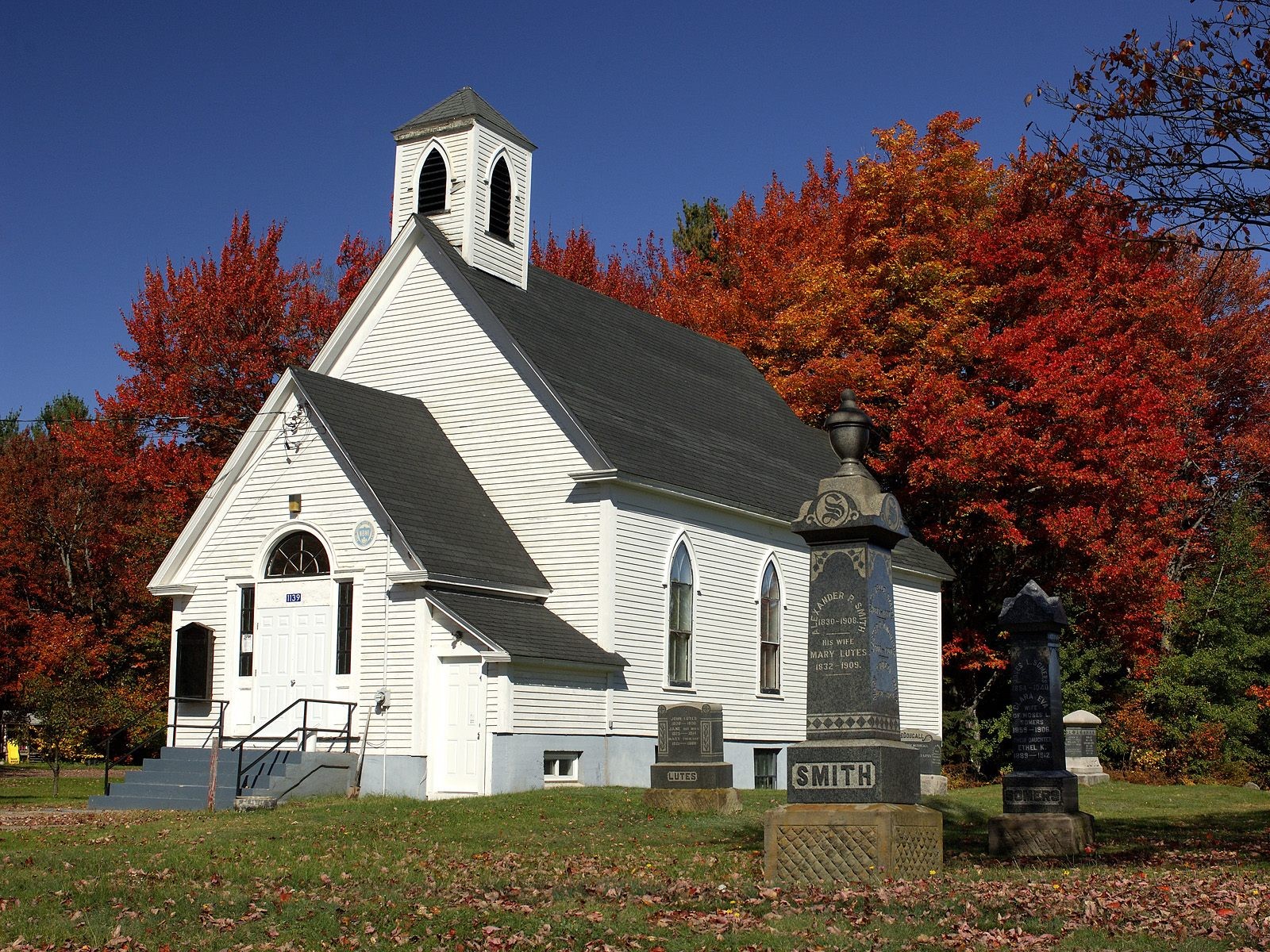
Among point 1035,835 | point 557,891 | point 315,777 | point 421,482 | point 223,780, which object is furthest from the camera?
point 421,482

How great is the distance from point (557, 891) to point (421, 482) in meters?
12.9

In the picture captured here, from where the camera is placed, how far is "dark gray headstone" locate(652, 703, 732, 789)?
19.9m

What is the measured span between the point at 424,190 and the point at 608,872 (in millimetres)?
18308

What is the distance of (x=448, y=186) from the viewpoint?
2742 cm

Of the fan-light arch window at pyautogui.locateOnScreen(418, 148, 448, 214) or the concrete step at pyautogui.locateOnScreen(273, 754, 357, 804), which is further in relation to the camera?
the fan-light arch window at pyautogui.locateOnScreen(418, 148, 448, 214)

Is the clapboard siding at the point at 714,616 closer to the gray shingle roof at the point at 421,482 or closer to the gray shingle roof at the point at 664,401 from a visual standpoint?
the gray shingle roof at the point at 664,401

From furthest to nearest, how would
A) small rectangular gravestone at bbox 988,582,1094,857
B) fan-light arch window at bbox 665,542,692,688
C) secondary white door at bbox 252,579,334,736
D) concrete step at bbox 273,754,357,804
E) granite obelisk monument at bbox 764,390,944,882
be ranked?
fan-light arch window at bbox 665,542,692,688
secondary white door at bbox 252,579,334,736
concrete step at bbox 273,754,357,804
small rectangular gravestone at bbox 988,582,1094,857
granite obelisk monument at bbox 764,390,944,882

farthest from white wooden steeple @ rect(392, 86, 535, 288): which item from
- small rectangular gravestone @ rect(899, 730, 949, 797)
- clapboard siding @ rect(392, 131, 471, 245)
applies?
small rectangular gravestone @ rect(899, 730, 949, 797)

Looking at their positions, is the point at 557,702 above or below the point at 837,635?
below

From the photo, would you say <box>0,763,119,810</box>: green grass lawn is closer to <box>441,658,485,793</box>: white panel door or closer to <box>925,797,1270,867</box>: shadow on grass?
<box>441,658,485,793</box>: white panel door

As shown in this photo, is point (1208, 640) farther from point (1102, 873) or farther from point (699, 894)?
point (699, 894)

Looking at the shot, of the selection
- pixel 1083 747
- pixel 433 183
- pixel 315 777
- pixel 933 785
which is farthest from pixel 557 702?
pixel 1083 747

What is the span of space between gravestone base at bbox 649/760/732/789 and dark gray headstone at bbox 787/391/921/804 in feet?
24.8

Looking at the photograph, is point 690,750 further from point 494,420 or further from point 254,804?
point 494,420
